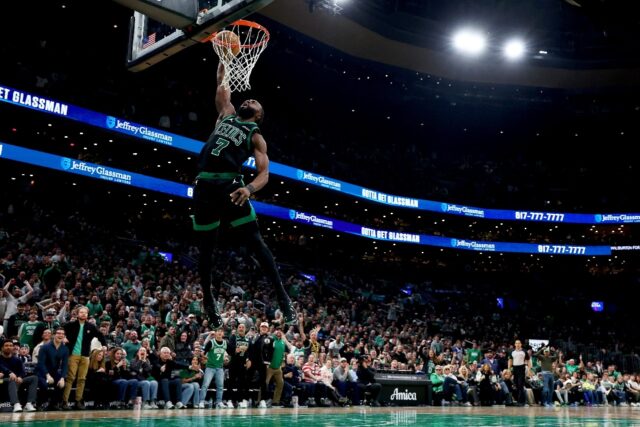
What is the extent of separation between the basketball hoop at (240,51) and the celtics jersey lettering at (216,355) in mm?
5952

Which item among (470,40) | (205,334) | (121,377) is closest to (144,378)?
(121,377)

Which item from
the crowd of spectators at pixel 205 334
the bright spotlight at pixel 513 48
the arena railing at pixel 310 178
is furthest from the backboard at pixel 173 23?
the bright spotlight at pixel 513 48

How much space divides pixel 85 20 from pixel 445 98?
72.2 ft

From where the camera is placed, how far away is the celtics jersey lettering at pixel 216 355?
13.1m

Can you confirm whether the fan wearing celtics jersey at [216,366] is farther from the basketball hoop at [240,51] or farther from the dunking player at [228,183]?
the dunking player at [228,183]

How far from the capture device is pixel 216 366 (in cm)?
1327

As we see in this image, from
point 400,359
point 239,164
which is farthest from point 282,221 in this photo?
point 239,164

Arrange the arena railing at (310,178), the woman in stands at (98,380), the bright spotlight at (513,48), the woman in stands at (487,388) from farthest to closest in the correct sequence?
the bright spotlight at (513,48)
the arena railing at (310,178)
the woman in stands at (487,388)
the woman in stands at (98,380)

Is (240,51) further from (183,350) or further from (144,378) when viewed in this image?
(183,350)

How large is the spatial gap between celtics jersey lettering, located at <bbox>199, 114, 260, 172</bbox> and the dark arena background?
7.57 ft

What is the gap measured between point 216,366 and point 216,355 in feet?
0.97

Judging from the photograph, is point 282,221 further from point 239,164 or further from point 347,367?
point 239,164

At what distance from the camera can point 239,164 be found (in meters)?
5.48

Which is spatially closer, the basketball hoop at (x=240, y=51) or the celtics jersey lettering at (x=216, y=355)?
the basketball hoop at (x=240, y=51)
